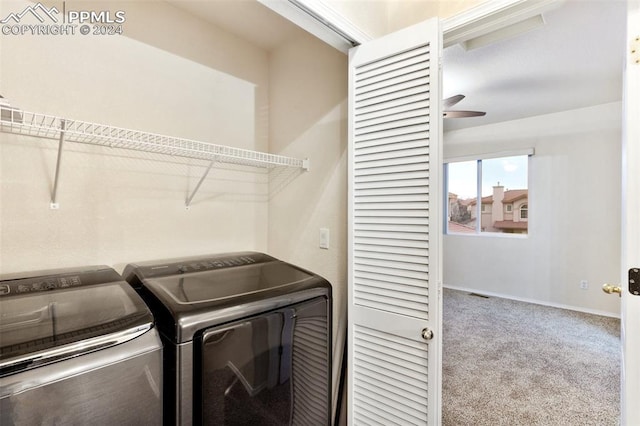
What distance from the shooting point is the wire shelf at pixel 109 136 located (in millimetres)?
1029

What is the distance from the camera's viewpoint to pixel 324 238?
5.79 ft

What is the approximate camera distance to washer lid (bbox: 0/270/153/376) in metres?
0.66

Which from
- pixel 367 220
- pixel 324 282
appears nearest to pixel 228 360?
pixel 324 282

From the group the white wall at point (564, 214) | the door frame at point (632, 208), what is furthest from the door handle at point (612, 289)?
the white wall at point (564, 214)

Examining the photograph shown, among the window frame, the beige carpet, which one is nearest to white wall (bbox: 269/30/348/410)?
the beige carpet

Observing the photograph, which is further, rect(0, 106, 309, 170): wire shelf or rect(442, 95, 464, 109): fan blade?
rect(442, 95, 464, 109): fan blade

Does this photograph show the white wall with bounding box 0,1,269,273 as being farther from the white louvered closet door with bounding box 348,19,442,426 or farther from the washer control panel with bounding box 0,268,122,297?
the white louvered closet door with bounding box 348,19,442,426

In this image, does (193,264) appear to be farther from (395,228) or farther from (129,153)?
(395,228)

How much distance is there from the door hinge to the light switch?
124cm

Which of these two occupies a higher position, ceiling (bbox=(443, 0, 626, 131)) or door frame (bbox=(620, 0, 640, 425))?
ceiling (bbox=(443, 0, 626, 131))

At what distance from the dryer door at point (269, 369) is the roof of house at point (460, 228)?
4622 millimetres

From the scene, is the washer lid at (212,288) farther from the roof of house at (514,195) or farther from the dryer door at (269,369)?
the roof of house at (514,195)

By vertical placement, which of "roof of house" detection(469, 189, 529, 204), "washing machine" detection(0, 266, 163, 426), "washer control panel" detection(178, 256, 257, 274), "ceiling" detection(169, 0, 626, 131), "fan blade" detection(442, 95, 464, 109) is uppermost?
"ceiling" detection(169, 0, 626, 131)

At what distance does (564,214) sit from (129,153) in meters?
5.07
